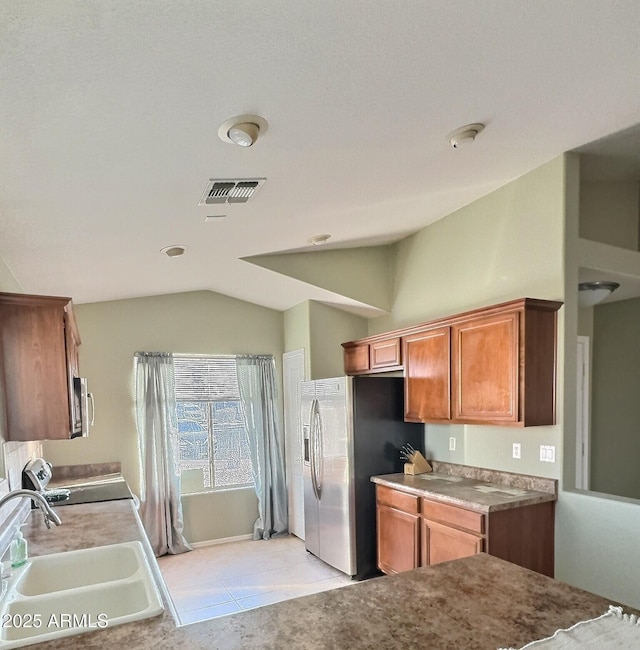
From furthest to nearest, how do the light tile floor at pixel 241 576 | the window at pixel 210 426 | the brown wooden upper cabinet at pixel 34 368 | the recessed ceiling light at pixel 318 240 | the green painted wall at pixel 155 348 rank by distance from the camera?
the window at pixel 210 426 < the green painted wall at pixel 155 348 < the recessed ceiling light at pixel 318 240 < the light tile floor at pixel 241 576 < the brown wooden upper cabinet at pixel 34 368

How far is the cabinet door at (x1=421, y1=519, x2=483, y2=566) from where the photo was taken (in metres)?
2.98

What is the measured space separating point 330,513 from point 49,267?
306cm

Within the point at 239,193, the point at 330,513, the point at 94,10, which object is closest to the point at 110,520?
the point at 239,193

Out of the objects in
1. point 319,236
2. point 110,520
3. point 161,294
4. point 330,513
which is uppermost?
point 319,236

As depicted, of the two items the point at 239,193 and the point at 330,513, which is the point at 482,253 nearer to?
the point at 239,193

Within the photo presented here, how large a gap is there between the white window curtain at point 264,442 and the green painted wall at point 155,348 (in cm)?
14

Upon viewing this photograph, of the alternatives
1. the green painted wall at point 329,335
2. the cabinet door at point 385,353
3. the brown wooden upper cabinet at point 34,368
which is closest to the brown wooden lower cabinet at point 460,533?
the cabinet door at point 385,353

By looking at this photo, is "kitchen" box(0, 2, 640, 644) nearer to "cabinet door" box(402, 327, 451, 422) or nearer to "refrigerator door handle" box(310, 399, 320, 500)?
"cabinet door" box(402, 327, 451, 422)

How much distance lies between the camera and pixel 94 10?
3.59ft

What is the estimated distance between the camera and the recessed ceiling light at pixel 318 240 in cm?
387

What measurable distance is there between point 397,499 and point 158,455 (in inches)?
99.6

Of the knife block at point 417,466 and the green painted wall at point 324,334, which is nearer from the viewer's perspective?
the knife block at point 417,466

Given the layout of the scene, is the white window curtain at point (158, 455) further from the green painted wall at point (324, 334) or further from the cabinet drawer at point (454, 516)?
the cabinet drawer at point (454, 516)

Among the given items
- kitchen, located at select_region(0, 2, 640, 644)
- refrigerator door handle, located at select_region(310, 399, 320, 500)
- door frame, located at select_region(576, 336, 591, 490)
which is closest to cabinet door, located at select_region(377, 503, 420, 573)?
kitchen, located at select_region(0, 2, 640, 644)
